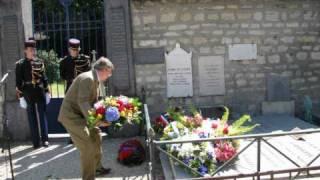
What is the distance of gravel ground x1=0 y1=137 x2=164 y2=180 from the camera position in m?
7.25

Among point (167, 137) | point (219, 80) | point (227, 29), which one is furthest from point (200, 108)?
point (167, 137)

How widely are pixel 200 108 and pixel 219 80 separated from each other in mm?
639

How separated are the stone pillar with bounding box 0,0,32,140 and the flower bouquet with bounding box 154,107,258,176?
3218 mm

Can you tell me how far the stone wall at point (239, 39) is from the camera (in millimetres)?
9695

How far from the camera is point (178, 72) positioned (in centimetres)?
980

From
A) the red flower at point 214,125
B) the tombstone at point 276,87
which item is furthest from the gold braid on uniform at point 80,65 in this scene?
the tombstone at point 276,87

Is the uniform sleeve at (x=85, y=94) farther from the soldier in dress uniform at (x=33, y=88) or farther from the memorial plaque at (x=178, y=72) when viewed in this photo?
the memorial plaque at (x=178, y=72)

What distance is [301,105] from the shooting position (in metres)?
10.4

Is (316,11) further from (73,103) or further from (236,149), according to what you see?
(73,103)

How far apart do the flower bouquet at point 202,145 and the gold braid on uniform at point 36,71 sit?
250 cm

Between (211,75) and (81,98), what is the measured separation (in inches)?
172

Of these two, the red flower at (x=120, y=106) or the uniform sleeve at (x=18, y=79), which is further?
the uniform sleeve at (x=18, y=79)

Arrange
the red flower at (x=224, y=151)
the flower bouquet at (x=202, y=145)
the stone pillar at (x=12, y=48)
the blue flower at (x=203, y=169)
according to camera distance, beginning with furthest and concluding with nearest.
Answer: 1. the stone pillar at (x=12, y=48)
2. the red flower at (x=224, y=151)
3. the flower bouquet at (x=202, y=145)
4. the blue flower at (x=203, y=169)

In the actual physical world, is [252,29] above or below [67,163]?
above
